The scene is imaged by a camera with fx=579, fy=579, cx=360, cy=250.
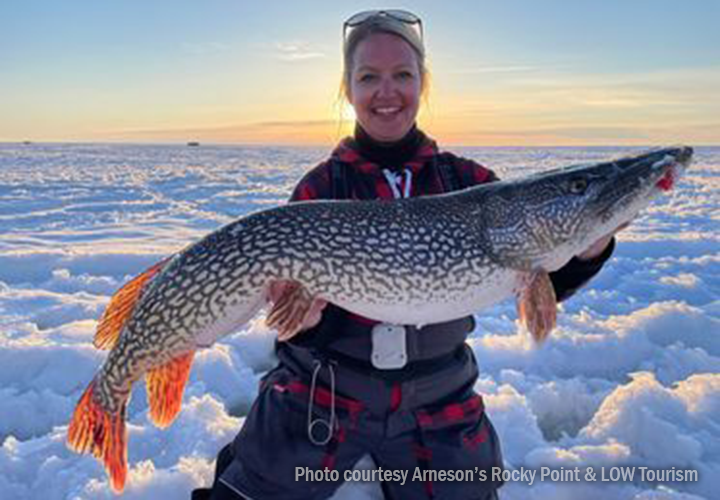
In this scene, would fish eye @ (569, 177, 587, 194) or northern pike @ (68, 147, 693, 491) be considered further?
fish eye @ (569, 177, 587, 194)

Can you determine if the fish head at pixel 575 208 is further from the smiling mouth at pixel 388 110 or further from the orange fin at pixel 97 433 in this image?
the orange fin at pixel 97 433

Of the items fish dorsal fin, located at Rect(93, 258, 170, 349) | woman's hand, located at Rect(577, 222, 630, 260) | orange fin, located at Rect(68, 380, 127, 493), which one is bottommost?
orange fin, located at Rect(68, 380, 127, 493)

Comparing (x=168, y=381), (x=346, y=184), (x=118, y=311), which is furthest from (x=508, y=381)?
(x=118, y=311)

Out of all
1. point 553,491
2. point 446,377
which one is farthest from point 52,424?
point 553,491

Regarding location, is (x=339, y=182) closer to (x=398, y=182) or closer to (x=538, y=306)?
(x=398, y=182)

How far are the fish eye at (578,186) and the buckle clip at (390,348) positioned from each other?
925mm

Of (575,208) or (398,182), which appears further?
(398,182)

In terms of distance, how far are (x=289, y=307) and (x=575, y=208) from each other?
1247mm

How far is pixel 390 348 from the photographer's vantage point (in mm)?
2414

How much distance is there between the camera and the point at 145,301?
2.25 metres

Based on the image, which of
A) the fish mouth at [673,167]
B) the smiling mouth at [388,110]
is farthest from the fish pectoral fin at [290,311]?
the fish mouth at [673,167]

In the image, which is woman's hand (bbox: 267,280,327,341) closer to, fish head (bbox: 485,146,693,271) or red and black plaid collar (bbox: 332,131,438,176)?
red and black plaid collar (bbox: 332,131,438,176)

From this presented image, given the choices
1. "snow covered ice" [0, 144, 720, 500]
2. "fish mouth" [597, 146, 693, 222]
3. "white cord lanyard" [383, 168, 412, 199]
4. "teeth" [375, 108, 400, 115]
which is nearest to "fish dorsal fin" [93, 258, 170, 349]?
"snow covered ice" [0, 144, 720, 500]

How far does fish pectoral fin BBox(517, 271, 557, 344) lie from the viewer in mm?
2371
